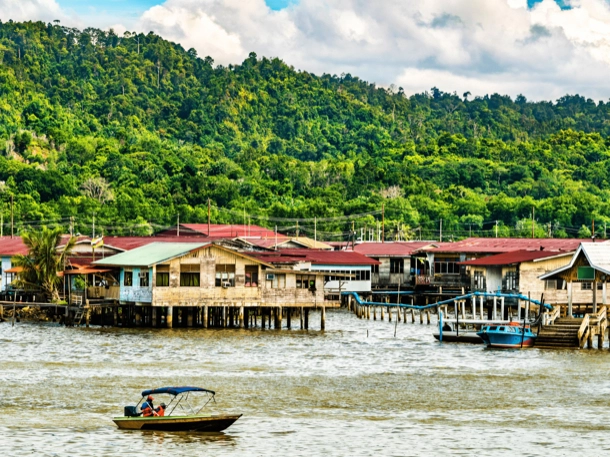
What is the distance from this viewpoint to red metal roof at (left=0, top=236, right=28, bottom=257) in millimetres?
88438

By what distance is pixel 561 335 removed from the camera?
57781 mm

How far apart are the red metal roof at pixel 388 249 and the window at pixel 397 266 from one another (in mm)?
Result: 779

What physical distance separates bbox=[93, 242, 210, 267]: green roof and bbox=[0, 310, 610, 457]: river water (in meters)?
4.17

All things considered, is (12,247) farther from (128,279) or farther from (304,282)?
(304,282)

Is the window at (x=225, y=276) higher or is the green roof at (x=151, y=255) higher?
the green roof at (x=151, y=255)

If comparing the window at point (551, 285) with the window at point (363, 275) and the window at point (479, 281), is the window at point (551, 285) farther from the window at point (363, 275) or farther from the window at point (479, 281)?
the window at point (363, 275)

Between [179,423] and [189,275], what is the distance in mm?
34434

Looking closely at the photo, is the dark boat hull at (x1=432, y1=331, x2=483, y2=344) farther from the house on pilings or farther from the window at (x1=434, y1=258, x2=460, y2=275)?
the window at (x1=434, y1=258, x2=460, y2=275)

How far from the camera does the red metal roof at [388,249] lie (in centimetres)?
10231

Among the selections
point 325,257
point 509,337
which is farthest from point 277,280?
point 325,257

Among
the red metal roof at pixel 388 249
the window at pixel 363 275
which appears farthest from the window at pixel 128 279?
the red metal roof at pixel 388 249

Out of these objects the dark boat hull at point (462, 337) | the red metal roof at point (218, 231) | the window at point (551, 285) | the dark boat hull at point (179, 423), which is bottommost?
the dark boat hull at point (179, 423)

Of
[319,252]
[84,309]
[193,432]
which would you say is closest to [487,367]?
[193,432]

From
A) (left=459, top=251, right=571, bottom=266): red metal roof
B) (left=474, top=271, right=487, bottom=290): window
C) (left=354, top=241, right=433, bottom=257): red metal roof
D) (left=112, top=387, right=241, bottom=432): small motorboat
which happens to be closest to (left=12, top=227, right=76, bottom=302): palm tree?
(left=459, top=251, right=571, bottom=266): red metal roof
